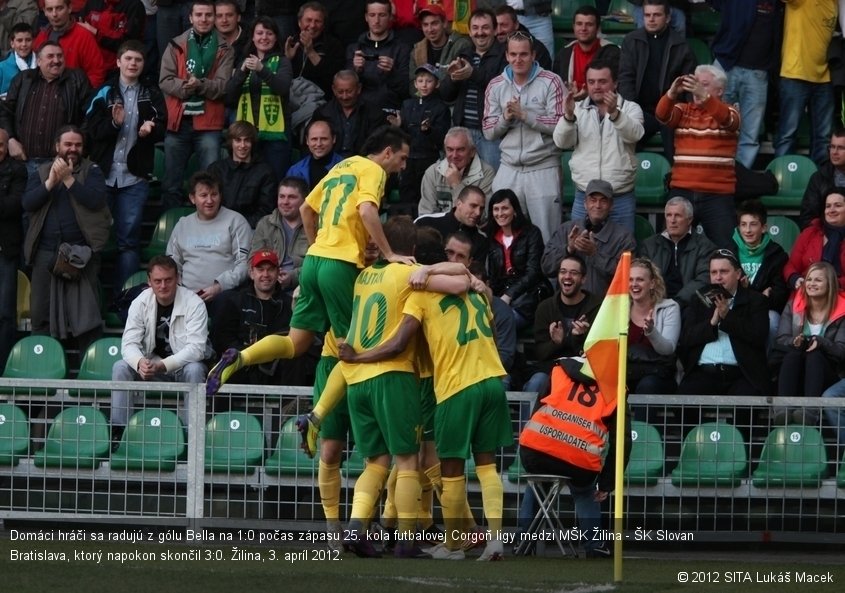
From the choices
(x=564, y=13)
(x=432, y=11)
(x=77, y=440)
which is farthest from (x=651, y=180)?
(x=77, y=440)

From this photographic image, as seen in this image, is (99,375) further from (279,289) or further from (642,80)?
(642,80)

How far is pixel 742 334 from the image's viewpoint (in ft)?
41.5

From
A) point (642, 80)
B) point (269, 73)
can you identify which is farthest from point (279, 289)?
point (642, 80)

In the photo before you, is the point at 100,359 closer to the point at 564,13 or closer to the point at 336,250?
the point at 336,250

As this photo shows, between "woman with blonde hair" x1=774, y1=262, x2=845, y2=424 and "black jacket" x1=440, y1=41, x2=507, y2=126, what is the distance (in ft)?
12.6

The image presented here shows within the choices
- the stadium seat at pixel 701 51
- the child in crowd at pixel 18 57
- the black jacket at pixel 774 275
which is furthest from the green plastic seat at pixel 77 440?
the stadium seat at pixel 701 51

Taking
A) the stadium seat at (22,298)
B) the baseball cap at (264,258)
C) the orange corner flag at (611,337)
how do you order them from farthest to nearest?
the stadium seat at (22,298), the baseball cap at (264,258), the orange corner flag at (611,337)

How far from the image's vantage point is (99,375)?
13.9 metres

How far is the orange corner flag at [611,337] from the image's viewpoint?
9.41 meters

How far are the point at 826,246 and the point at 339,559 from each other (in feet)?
17.5

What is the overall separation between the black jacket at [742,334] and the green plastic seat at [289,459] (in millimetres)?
3027

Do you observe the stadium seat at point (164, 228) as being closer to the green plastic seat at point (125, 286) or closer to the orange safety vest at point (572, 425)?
the green plastic seat at point (125, 286)

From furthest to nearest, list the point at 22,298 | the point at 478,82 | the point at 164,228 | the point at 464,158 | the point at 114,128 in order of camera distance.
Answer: the point at 164,228, the point at 114,128, the point at 478,82, the point at 22,298, the point at 464,158

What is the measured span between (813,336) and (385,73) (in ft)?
17.8
